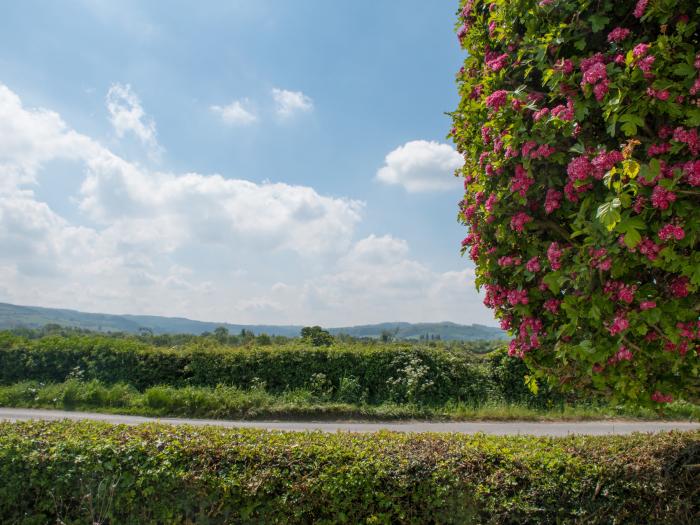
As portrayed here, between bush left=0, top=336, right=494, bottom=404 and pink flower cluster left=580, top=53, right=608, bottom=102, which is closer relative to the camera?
pink flower cluster left=580, top=53, right=608, bottom=102

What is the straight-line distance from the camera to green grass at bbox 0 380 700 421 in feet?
45.1

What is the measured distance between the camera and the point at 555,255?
3383mm

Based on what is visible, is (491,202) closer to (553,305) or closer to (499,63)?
(553,305)

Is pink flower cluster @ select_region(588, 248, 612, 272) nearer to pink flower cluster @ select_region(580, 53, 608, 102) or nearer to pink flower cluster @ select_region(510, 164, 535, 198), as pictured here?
pink flower cluster @ select_region(510, 164, 535, 198)

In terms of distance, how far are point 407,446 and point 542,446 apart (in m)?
1.53

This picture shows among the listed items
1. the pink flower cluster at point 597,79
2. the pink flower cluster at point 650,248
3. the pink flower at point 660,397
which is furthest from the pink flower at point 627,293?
the pink flower cluster at point 597,79

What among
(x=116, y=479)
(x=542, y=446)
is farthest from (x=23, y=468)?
(x=542, y=446)

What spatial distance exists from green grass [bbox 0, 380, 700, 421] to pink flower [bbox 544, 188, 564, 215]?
11.4 m

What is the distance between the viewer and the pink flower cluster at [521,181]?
11.5 feet

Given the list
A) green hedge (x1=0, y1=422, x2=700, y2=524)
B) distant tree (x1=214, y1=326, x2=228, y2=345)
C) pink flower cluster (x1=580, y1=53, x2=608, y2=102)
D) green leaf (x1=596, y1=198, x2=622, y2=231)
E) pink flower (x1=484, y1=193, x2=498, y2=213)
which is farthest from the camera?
distant tree (x1=214, y1=326, x2=228, y2=345)

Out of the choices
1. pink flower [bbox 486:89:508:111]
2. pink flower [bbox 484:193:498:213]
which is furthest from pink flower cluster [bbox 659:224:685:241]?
pink flower [bbox 486:89:508:111]

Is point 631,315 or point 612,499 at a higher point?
point 631,315

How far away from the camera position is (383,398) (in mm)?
15344

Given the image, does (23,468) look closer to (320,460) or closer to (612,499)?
(320,460)
